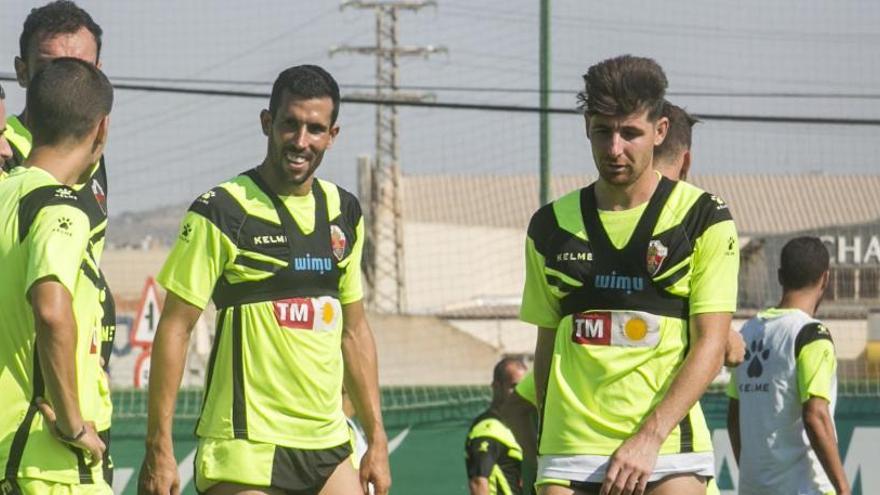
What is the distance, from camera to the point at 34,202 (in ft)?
16.7

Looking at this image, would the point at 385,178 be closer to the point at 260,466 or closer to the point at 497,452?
the point at 497,452

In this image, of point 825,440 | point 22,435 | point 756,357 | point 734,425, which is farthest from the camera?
point 734,425

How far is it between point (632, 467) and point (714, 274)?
69cm

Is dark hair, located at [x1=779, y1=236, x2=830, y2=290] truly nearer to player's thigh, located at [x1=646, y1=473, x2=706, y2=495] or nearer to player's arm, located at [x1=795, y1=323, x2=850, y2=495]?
player's arm, located at [x1=795, y1=323, x2=850, y2=495]

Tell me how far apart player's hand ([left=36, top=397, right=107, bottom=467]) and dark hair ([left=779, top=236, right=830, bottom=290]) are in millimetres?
4543

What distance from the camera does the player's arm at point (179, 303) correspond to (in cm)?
626

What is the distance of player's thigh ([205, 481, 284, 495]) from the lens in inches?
248

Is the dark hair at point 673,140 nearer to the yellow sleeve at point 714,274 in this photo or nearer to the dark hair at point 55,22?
the yellow sleeve at point 714,274

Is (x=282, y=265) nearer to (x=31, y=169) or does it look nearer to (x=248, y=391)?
(x=248, y=391)

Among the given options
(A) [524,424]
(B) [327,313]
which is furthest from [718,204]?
(A) [524,424]

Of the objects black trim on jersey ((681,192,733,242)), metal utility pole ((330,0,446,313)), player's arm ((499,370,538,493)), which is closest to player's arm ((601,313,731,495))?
black trim on jersey ((681,192,733,242))

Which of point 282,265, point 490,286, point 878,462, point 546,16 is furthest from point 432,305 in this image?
point 282,265

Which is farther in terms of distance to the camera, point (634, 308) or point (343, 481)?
point (343, 481)

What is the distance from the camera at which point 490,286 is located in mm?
23609
